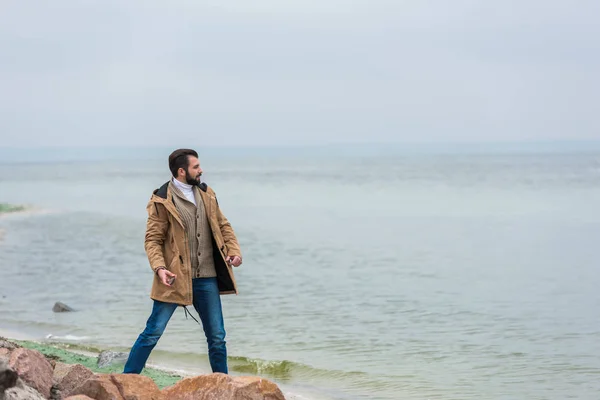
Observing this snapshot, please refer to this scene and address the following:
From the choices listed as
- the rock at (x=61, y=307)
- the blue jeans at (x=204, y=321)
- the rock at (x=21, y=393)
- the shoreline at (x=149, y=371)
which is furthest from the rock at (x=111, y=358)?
the rock at (x=61, y=307)

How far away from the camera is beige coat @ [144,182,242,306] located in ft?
22.0

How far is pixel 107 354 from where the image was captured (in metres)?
9.63

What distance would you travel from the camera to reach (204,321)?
6949mm

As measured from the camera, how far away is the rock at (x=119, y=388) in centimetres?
602

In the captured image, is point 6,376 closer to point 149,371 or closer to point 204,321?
point 204,321

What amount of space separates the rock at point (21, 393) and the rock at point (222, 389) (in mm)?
927

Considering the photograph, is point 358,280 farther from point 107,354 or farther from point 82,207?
Answer: point 82,207

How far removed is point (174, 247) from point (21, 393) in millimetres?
1669

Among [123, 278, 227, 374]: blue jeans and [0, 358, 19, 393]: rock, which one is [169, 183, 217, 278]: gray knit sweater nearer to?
[123, 278, 227, 374]: blue jeans

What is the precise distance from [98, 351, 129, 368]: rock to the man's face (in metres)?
3.32

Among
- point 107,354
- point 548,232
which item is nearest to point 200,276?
point 107,354

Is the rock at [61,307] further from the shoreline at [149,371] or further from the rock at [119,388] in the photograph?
the rock at [119,388]

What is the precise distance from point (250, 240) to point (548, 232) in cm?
1084

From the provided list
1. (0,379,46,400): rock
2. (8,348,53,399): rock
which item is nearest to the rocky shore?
(8,348,53,399): rock
